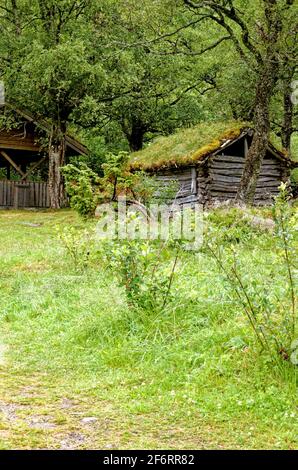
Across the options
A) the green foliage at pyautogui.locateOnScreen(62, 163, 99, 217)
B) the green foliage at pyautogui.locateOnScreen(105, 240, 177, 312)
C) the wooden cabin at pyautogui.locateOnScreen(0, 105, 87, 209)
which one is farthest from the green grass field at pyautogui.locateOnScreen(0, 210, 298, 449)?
the wooden cabin at pyautogui.locateOnScreen(0, 105, 87, 209)

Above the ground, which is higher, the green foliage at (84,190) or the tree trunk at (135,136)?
the tree trunk at (135,136)

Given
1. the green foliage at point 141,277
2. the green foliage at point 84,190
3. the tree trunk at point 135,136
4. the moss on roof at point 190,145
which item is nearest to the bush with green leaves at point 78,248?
the green foliage at point 84,190

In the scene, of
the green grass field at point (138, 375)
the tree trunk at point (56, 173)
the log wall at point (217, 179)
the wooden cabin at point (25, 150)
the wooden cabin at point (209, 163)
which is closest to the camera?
the green grass field at point (138, 375)

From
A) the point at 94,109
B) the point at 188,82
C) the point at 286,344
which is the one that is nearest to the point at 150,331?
the point at 286,344

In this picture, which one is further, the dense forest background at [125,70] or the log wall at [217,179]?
the dense forest background at [125,70]

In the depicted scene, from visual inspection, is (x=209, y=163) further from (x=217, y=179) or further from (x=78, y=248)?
(x=78, y=248)

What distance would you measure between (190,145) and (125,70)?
5.22 metres

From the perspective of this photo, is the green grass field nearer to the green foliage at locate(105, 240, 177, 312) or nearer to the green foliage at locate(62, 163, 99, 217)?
the green foliage at locate(105, 240, 177, 312)

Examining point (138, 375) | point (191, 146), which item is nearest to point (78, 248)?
point (138, 375)

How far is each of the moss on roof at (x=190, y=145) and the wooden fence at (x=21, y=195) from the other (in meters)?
6.57

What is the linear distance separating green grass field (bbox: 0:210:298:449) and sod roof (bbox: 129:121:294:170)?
1328 cm

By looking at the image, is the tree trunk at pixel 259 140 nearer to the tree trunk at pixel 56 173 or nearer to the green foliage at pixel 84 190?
the green foliage at pixel 84 190

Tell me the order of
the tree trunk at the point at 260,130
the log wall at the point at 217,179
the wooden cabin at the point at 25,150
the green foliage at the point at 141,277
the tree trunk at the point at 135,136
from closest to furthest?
the green foliage at the point at 141,277 < the tree trunk at the point at 260,130 < the log wall at the point at 217,179 < the wooden cabin at the point at 25,150 < the tree trunk at the point at 135,136

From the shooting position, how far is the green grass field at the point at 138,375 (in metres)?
4.24
